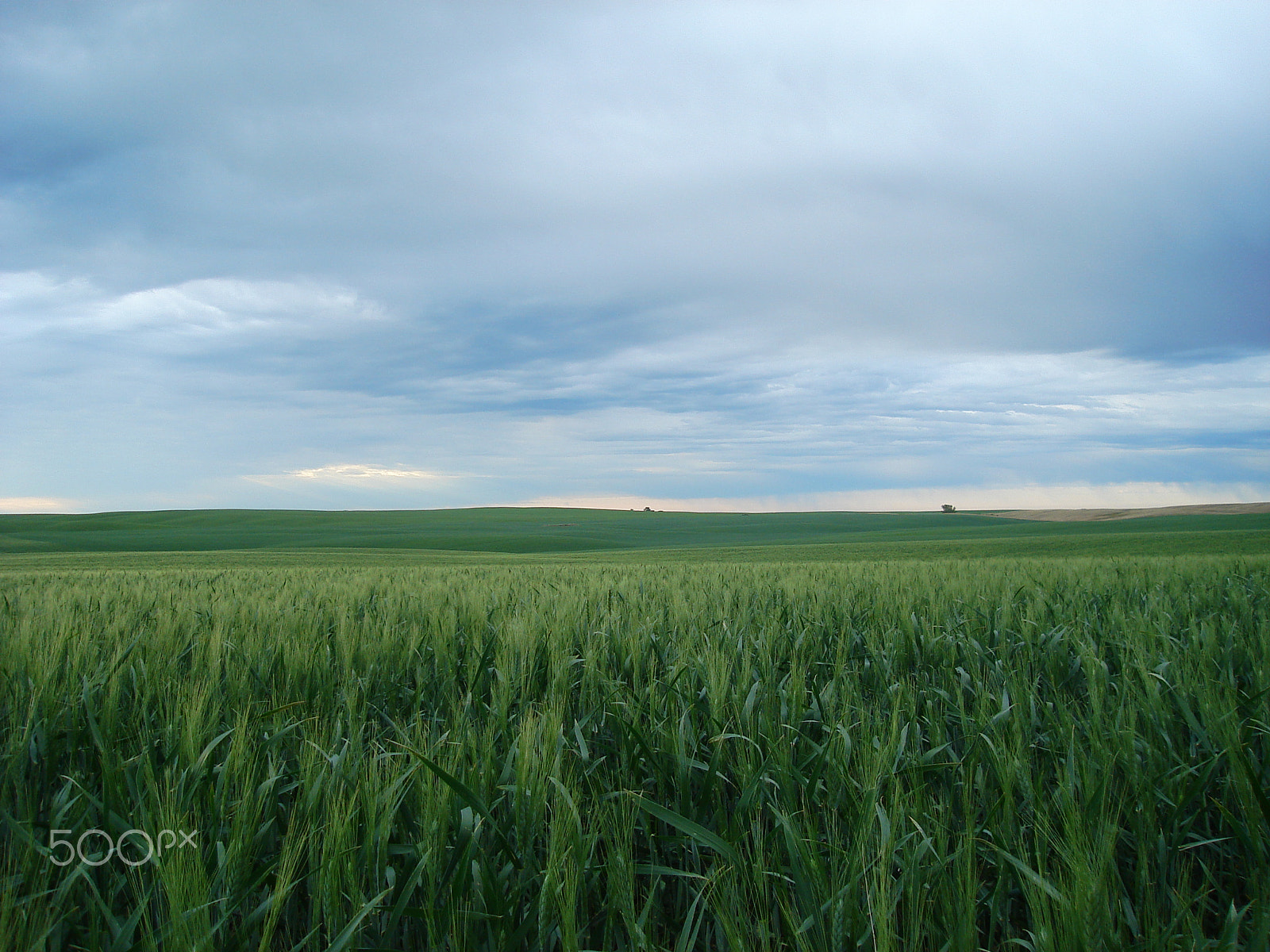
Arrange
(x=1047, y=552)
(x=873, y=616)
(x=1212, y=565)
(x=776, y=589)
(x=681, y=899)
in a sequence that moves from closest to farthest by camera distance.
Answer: (x=681, y=899) → (x=873, y=616) → (x=776, y=589) → (x=1212, y=565) → (x=1047, y=552)

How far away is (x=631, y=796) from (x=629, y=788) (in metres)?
0.24

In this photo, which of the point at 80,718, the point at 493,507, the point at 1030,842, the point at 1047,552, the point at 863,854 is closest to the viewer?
the point at 863,854

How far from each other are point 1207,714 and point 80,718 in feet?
12.1

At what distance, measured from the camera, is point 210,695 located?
2.28m

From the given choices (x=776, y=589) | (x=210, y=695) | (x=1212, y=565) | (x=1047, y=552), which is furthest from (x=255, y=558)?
(x=1047, y=552)

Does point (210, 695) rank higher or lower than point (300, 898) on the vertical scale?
higher

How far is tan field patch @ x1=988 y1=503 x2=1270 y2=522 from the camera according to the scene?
181ft

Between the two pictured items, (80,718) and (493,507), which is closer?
(80,718)

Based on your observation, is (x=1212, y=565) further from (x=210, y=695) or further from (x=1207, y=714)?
(x=210, y=695)

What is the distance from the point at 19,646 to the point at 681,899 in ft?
10.9

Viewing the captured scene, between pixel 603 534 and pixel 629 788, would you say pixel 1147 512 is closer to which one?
pixel 603 534

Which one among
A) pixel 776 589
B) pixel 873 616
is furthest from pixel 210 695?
pixel 776 589
